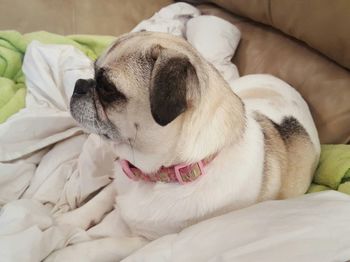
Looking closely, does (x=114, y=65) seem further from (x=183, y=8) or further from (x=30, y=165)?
(x=183, y=8)

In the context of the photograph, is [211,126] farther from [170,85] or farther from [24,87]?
[24,87]

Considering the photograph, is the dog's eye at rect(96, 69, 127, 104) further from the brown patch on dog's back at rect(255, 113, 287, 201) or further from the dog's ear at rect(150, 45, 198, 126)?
the brown patch on dog's back at rect(255, 113, 287, 201)

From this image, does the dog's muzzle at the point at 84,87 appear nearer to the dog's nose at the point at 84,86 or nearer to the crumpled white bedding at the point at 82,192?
the dog's nose at the point at 84,86

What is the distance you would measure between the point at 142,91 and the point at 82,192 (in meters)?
0.48

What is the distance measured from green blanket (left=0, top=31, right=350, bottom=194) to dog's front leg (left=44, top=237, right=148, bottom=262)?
0.56m

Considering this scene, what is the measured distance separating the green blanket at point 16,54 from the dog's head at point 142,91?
0.57m

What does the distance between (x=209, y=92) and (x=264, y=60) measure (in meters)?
0.79

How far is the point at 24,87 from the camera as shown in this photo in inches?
61.4

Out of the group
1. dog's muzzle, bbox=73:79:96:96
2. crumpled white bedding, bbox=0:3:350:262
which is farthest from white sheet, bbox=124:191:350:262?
dog's muzzle, bbox=73:79:96:96

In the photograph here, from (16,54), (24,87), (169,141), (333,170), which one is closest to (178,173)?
(169,141)

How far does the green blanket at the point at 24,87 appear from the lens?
115 cm

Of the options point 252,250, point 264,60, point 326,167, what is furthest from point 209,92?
point 264,60

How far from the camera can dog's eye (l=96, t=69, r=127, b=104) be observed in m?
0.86

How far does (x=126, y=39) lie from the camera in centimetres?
94
